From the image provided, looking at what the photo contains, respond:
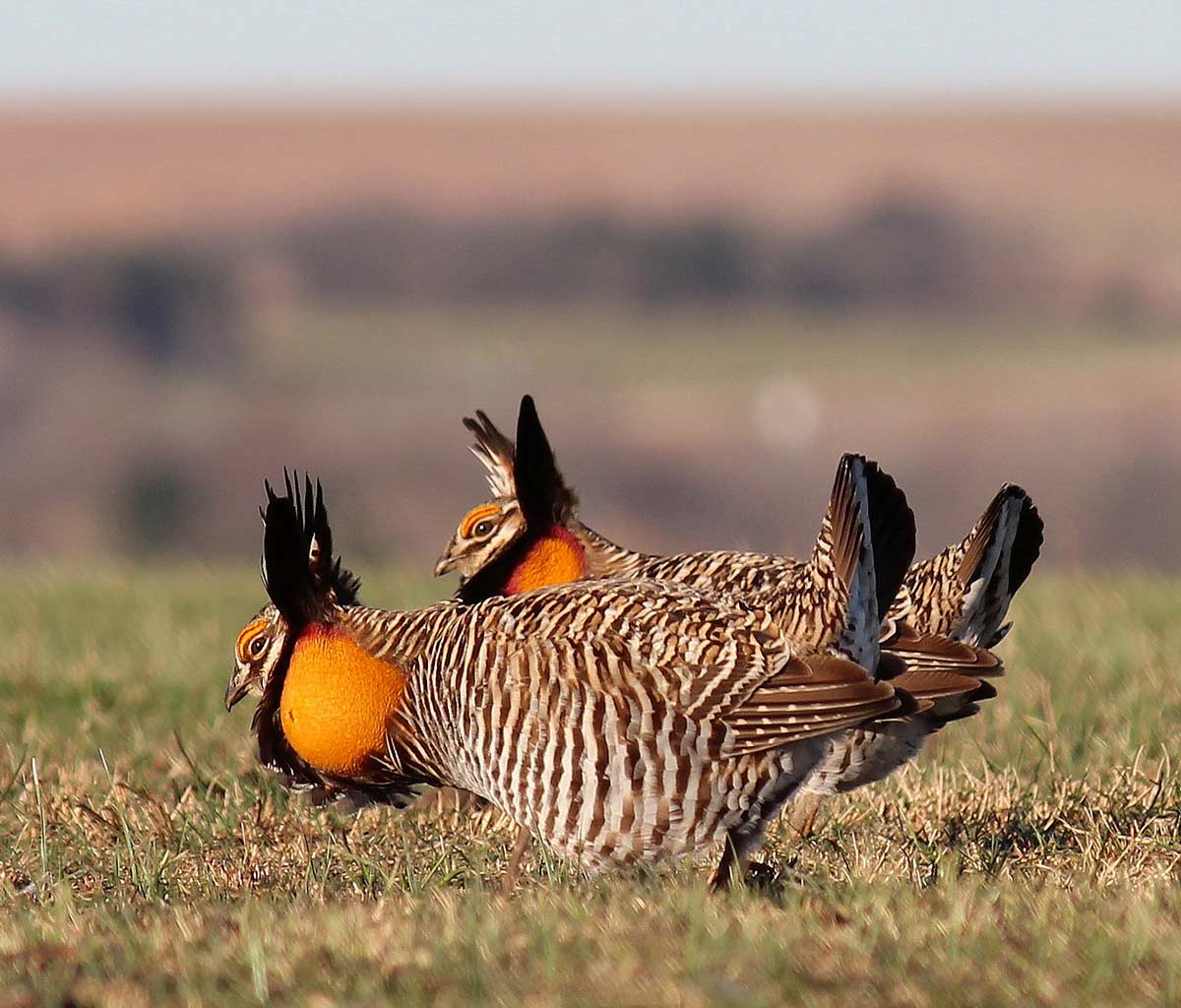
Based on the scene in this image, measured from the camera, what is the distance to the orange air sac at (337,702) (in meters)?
4.62

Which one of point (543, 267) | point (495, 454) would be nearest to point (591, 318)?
point (543, 267)

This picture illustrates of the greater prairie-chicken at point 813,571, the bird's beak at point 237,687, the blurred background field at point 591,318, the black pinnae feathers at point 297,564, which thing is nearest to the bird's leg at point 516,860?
the greater prairie-chicken at point 813,571

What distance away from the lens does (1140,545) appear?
80.8 ft

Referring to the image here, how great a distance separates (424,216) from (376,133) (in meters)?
3.02

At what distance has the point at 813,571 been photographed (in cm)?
438

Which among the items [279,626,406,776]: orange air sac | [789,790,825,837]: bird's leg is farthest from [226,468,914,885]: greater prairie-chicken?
[789,790,825,837]: bird's leg

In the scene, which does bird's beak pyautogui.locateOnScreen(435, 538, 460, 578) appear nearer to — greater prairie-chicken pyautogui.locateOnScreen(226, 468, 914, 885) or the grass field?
the grass field

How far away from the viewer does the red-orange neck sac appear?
19.4ft

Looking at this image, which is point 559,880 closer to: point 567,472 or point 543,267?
point 567,472

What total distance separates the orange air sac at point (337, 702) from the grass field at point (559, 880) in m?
0.21

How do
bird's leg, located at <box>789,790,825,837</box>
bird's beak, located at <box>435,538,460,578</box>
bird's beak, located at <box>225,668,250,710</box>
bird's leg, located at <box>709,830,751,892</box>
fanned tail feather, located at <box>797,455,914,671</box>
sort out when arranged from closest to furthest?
bird's leg, located at <box>709,830,751,892</box>
fanned tail feather, located at <box>797,455,914,671</box>
bird's leg, located at <box>789,790,825,837</box>
bird's beak, located at <box>225,668,250,710</box>
bird's beak, located at <box>435,538,460,578</box>

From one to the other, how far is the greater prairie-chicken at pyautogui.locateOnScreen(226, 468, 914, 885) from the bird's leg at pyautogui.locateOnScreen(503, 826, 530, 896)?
3.5 inches

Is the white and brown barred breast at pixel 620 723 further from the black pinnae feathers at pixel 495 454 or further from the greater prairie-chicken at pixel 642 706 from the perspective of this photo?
the black pinnae feathers at pixel 495 454

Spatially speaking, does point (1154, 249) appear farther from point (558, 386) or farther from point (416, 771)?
point (416, 771)
